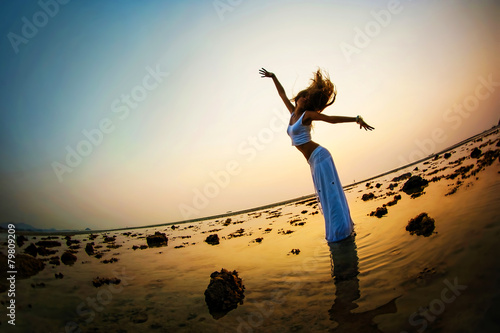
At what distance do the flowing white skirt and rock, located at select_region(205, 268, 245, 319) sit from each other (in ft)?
9.49

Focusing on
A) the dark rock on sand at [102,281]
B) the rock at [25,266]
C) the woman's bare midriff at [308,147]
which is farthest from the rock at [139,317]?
the woman's bare midriff at [308,147]

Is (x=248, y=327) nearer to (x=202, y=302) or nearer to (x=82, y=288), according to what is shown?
(x=202, y=302)

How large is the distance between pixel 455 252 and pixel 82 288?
7187 mm

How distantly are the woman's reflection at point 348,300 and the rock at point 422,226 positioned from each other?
1.27 metres

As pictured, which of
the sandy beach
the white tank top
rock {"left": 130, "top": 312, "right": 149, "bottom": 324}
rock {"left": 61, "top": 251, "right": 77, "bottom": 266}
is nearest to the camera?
the sandy beach

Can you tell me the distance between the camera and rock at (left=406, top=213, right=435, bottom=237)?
13.3 feet

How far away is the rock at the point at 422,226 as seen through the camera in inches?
159

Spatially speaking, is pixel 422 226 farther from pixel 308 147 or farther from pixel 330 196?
pixel 308 147

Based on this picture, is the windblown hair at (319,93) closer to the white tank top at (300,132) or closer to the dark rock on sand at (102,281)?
the white tank top at (300,132)

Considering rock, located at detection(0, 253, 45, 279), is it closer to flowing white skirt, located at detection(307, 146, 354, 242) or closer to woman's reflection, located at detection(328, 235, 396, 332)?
woman's reflection, located at detection(328, 235, 396, 332)

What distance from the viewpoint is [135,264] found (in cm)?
712

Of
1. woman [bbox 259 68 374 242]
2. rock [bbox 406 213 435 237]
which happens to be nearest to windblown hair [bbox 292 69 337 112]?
woman [bbox 259 68 374 242]

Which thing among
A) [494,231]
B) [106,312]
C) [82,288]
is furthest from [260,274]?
[82,288]

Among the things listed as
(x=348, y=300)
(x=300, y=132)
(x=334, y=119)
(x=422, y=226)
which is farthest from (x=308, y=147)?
(x=348, y=300)
